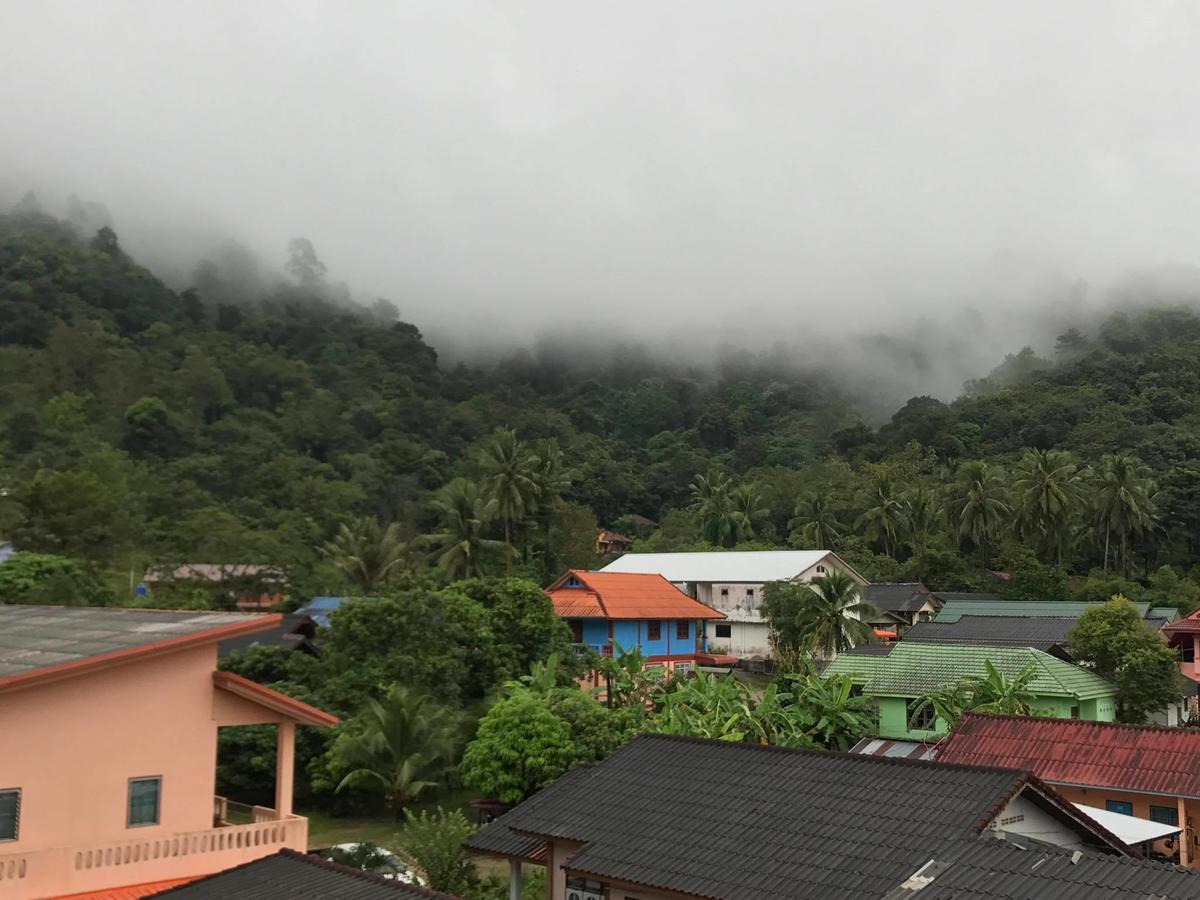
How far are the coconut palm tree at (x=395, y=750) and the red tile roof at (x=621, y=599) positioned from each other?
48.2 ft

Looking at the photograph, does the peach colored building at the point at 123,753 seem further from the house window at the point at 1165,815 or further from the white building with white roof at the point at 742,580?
the white building with white roof at the point at 742,580

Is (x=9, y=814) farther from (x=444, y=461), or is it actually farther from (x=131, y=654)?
(x=444, y=461)

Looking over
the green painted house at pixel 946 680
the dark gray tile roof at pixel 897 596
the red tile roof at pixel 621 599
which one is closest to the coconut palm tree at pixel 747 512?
the dark gray tile roof at pixel 897 596

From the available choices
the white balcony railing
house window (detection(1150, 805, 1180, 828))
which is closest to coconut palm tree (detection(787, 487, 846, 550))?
house window (detection(1150, 805, 1180, 828))

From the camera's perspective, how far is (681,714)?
1094 inches

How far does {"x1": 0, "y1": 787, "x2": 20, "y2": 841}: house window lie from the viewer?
1027 cm

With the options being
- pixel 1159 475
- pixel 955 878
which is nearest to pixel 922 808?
pixel 955 878

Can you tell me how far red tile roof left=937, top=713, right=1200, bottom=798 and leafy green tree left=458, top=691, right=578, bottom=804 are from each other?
8706 mm

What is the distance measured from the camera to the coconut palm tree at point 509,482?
54.8 meters

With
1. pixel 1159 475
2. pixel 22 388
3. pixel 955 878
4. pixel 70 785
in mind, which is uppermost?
pixel 22 388

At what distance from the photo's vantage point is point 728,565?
54656mm

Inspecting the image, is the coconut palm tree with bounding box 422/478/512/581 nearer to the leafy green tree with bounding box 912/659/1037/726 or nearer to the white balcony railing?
the leafy green tree with bounding box 912/659/1037/726

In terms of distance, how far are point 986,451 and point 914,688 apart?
56.8 m

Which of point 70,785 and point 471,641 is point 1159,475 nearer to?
point 471,641
